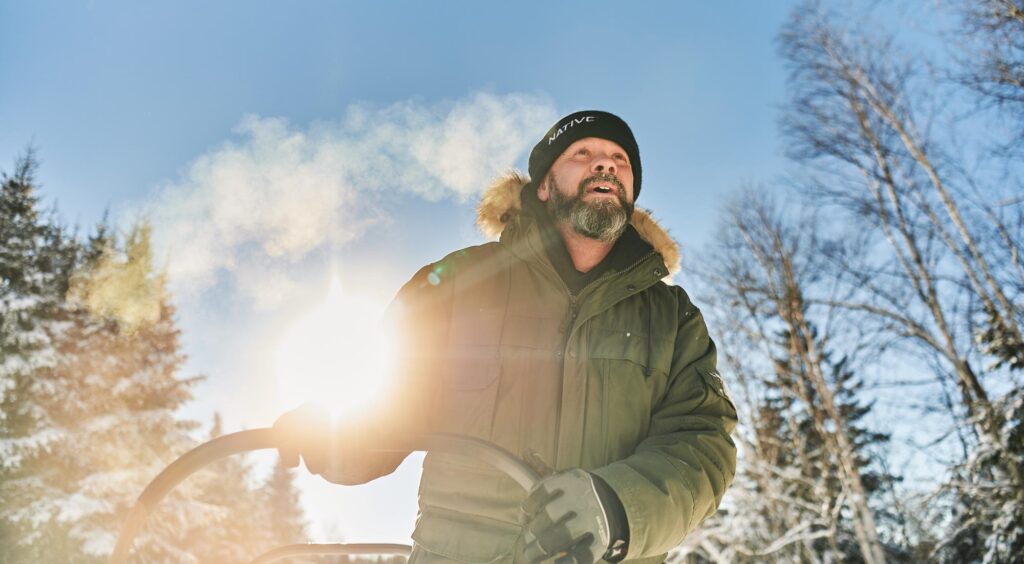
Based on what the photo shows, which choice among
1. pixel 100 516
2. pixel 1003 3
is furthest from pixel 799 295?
pixel 100 516

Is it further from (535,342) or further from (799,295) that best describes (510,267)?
(799,295)

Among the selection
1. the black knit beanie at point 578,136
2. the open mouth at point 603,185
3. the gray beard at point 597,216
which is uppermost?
the black knit beanie at point 578,136

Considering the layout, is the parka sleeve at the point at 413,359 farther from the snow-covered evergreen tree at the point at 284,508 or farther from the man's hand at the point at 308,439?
the snow-covered evergreen tree at the point at 284,508

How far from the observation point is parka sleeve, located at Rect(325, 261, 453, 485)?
1.56 m

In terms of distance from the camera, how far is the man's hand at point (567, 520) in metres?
1.13

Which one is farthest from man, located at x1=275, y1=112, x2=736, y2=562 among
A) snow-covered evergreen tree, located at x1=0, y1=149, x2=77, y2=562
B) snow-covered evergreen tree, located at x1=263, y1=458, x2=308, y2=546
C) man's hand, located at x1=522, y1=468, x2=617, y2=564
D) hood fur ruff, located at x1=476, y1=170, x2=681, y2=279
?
snow-covered evergreen tree, located at x1=263, y1=458, x2=308, y2=546

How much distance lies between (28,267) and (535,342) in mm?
16304

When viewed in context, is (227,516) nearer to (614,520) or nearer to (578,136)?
(578,136)

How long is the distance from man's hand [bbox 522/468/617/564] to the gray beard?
3.70ft

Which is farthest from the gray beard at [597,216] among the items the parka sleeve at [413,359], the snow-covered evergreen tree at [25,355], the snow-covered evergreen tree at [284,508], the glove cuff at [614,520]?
the snow-covered evergreen tree at [284,508]

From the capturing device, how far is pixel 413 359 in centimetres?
183

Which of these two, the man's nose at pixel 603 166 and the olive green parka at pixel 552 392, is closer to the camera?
the olive green parka at pixel 552 392

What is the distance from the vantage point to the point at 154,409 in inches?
539

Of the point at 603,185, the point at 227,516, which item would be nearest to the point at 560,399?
the point at 603,185
